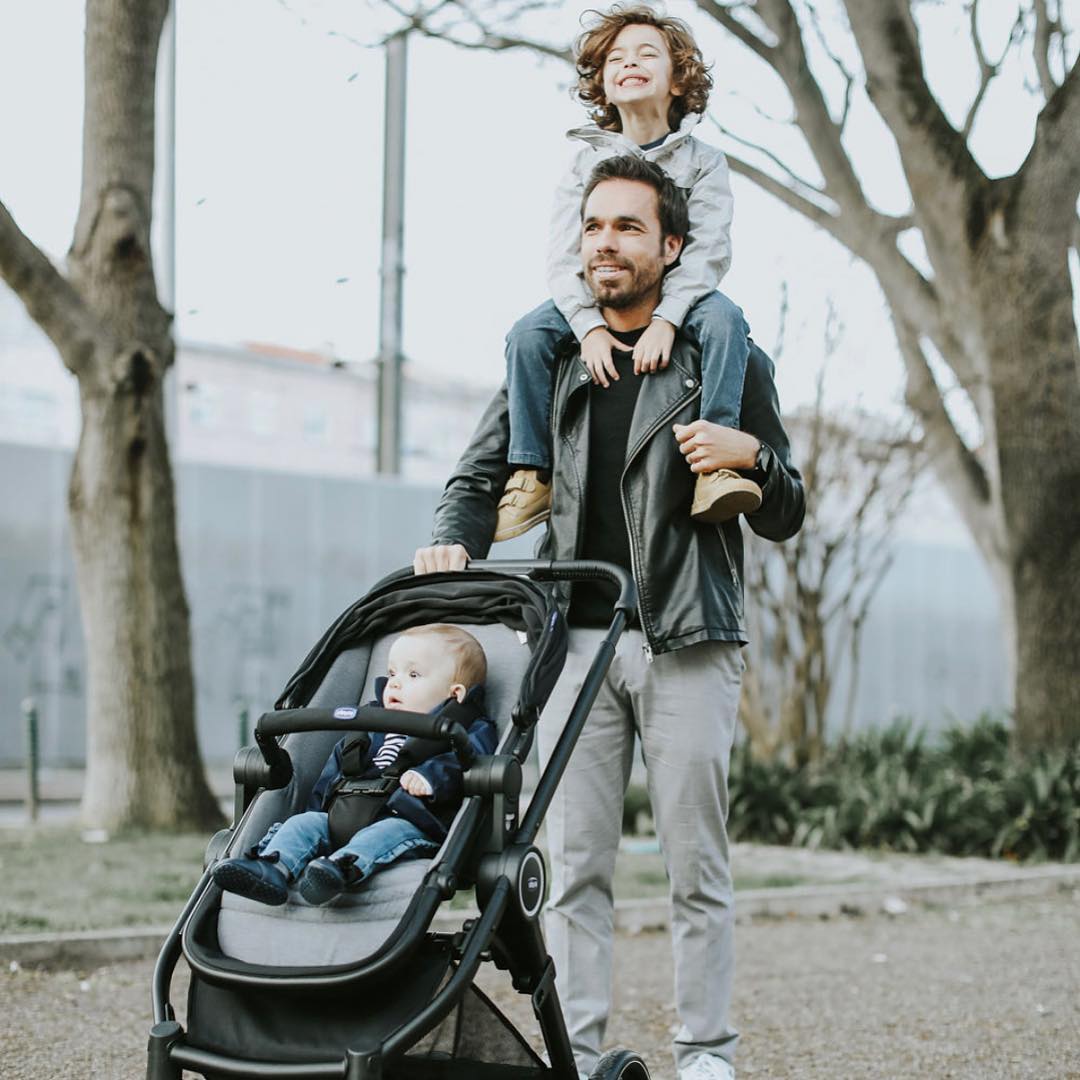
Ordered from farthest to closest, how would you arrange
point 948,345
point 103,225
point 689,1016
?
1. point 948,345
2. point 103,225
3. point 689,1016

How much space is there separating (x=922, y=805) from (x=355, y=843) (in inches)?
287

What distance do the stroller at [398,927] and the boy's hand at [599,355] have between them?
477mm

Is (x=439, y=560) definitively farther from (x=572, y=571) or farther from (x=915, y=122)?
(x=915, y=122)

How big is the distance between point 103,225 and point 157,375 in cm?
91

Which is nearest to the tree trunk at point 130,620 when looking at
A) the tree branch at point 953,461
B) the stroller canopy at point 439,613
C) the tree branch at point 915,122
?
the tree branch at point 915,122

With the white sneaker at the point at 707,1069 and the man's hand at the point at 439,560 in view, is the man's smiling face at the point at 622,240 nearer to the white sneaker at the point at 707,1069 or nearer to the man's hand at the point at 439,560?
the man's hand at the point at 439,560

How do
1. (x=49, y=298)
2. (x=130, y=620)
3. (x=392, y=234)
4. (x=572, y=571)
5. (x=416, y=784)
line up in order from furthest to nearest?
1. (x=392, y=234)
2. (x=130, y=620)
3. (x=49, y=298)
4. (x=572, y=571)
5. (x=416, y=784)

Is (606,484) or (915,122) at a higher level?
(915,122)

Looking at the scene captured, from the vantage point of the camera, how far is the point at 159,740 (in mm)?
8875

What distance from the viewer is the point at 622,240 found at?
3.56 m

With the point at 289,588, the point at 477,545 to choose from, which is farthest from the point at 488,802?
the point at 289,588

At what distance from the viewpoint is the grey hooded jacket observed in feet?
11.8

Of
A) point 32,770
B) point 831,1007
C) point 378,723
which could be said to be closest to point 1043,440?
point 831,1007

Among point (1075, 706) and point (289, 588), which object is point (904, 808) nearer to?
point (1075, 706)
